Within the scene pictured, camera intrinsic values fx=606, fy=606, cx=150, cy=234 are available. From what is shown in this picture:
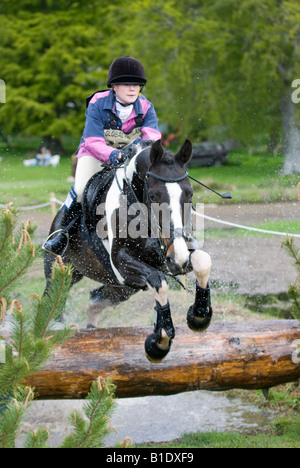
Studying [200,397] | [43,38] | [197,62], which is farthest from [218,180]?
[200,397]

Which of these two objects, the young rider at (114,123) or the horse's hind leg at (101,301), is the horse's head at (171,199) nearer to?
the young rider at (114,123)

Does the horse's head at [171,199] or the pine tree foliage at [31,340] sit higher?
the horse's head at [171,199]

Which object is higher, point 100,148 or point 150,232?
point 100,148

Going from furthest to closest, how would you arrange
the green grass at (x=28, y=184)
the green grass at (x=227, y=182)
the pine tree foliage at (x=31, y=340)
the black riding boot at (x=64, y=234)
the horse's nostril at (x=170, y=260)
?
the green grass at (x=28, y=184) → the green grass at (x=227, y=182) → the black riding boot at (x=64, y=234) → the horse's nostril at (x=170, y=260) → the pine tree foliage at (x=31, y=340)

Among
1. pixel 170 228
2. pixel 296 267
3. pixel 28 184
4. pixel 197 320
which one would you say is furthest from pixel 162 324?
pixel 28 184

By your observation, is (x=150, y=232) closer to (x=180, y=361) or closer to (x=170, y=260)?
(x=170, y=260)

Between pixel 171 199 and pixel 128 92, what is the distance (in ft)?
3.86

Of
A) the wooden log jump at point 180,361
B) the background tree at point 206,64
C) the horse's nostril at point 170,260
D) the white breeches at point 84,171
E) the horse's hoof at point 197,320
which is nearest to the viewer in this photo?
the horse's nostril at point 170,260

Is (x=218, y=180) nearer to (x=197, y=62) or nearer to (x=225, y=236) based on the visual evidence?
(x=197, y=62)

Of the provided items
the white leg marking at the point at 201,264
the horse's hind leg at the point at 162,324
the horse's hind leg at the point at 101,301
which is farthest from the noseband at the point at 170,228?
the horse's hind leg at the point at 101,301

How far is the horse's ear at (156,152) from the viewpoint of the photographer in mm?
3461

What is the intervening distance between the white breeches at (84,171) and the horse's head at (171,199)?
1.13 meters

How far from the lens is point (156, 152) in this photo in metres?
3.49

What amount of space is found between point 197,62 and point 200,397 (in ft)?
49.0
